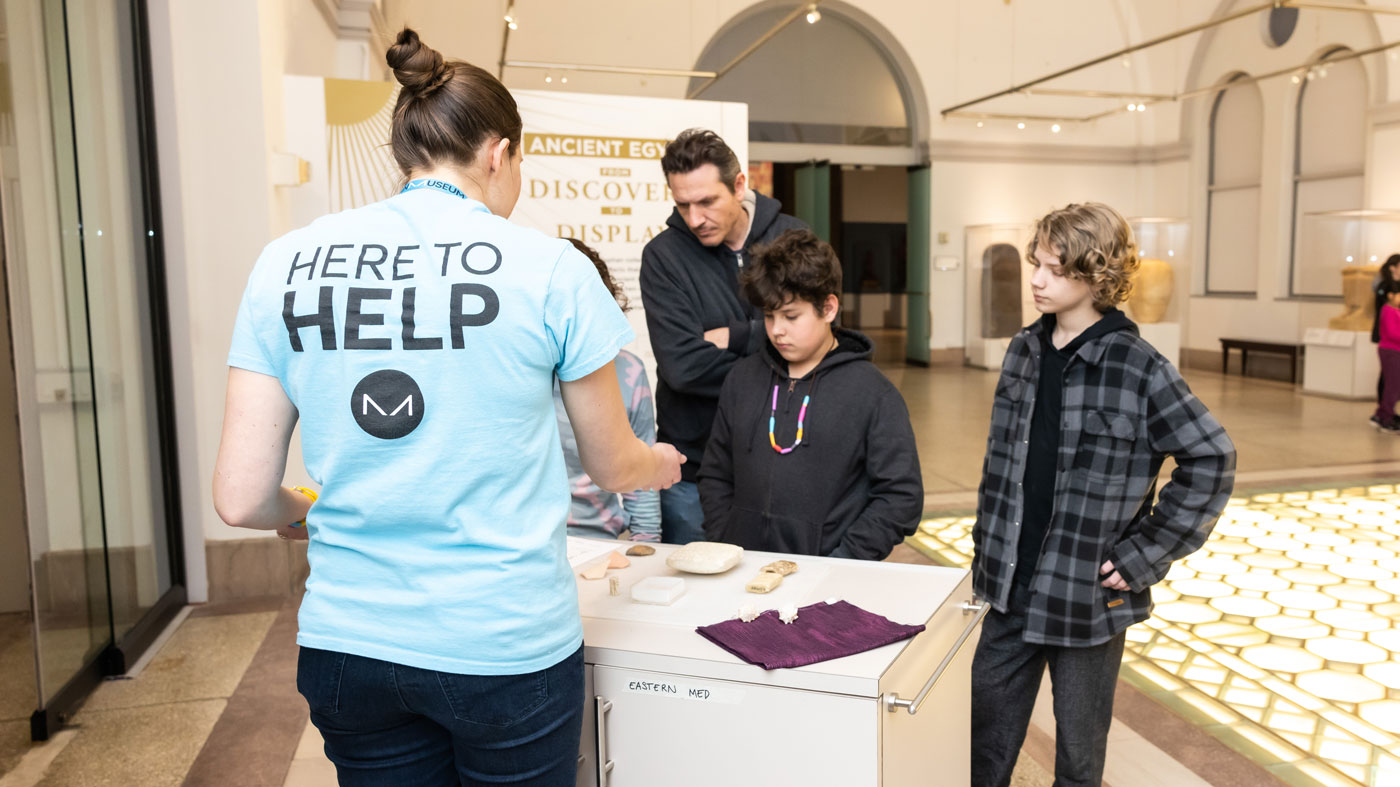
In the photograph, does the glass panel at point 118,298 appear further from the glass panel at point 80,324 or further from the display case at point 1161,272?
the display case at point 1161,272

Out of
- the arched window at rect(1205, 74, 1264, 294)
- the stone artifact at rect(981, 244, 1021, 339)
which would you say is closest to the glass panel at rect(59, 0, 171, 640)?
the stone artifact at rect(981, 244, 1021, 339)

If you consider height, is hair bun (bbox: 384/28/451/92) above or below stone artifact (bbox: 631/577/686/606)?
above

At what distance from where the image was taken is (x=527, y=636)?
1277mm

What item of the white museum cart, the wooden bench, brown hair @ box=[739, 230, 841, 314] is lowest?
the wooden bench

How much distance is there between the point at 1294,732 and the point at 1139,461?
1662 mm

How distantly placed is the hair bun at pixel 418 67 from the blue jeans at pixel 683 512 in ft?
6.03

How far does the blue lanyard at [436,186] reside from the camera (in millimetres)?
1316

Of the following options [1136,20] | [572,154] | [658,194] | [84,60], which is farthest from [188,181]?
[1136,20]

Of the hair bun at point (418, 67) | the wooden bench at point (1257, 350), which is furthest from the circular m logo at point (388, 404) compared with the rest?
the wooden bench at point (1257, 350)

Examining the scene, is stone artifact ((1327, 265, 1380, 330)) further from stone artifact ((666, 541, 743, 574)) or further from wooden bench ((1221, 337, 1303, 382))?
stone artifact ((666, 541, 743, 574))

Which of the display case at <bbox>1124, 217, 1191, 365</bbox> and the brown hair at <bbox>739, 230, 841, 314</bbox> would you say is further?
the display case at <bbox>1124, 217, 1191, 365</bbox>

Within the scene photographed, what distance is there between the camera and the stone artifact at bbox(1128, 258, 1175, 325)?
13.3 meters

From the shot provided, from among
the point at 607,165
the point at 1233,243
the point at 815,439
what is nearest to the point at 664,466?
the point at 815,439

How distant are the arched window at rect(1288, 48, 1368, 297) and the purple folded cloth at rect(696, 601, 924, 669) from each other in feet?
43.6
